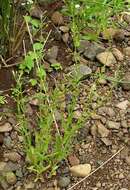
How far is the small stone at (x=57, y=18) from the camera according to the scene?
2.83 m

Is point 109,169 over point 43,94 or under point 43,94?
under

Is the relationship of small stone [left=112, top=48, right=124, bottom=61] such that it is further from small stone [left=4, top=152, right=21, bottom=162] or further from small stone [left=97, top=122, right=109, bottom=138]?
small stone [left=4, top=152, right=21, bottom=162]

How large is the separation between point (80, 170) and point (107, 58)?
28.6 inches

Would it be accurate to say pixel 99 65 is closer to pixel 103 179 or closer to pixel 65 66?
pixel 65 66

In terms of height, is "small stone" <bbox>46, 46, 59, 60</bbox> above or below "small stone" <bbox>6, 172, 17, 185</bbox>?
above

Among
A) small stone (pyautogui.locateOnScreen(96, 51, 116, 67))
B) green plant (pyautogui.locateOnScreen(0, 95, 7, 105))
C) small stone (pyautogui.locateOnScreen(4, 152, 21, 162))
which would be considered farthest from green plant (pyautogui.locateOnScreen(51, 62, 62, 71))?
small stone (pyautogui.locateOnScreen(4, 152, 21, 162))

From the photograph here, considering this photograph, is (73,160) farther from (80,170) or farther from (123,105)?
(123,105)

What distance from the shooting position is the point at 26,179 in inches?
87.3

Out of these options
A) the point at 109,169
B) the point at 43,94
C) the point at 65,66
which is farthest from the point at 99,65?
the point at 109,169

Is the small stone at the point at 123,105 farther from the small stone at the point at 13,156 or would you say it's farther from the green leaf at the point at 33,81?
the small stone at the point at 13,156

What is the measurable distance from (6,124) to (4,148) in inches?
5.1

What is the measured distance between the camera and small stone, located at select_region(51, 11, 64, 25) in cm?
283

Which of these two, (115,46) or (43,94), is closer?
(43,94)

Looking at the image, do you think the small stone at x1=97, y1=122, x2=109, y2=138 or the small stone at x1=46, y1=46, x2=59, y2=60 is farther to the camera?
the small stone at x1=46, y1=46, x2=59, y2=60
